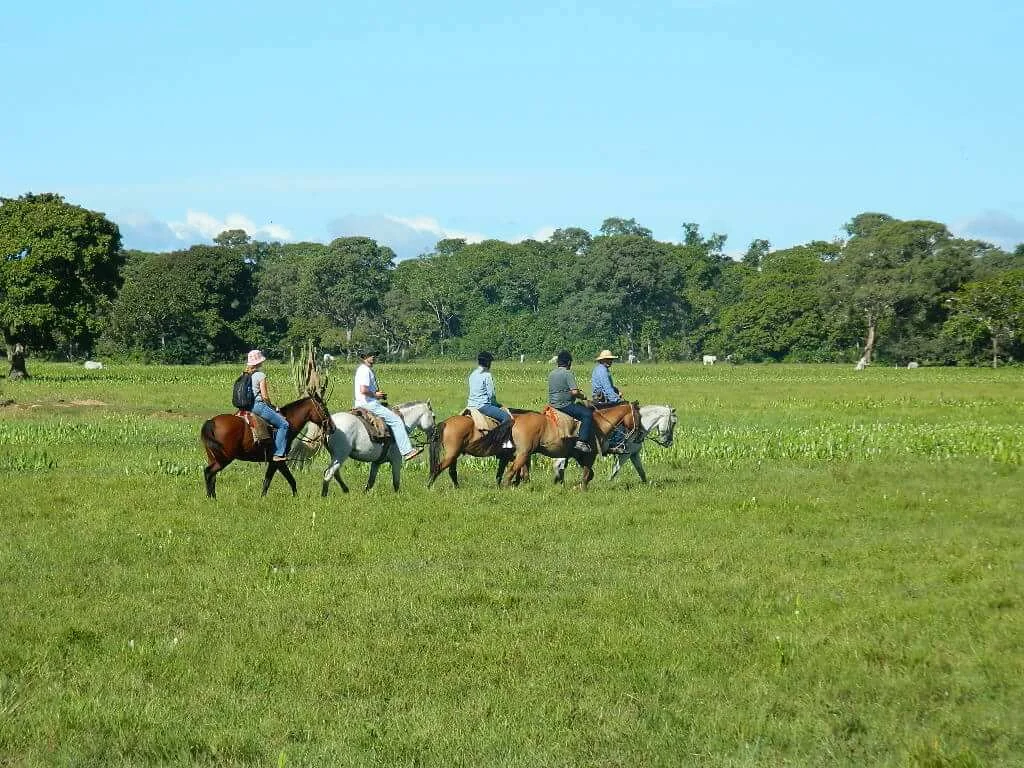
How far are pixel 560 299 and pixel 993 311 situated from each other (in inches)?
2119

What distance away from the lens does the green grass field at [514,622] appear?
25.0ft

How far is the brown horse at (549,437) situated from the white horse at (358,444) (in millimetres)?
1438

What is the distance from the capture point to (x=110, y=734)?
7.68m

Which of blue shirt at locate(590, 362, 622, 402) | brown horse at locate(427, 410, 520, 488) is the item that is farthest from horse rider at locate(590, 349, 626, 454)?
brown horse at locate(427, 410, 520, 488)

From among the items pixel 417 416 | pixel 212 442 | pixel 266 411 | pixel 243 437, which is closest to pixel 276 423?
pixel 266 411

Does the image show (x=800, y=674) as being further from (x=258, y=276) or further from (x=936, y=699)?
Result: (x=258, y=276)

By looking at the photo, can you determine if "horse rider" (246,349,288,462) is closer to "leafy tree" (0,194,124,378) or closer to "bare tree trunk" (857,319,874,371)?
"leafy tree" (0,194,124,378)

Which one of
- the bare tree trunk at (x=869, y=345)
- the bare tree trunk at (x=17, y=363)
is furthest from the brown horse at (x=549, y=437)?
the bare tree trunk at (x=869, y=345)

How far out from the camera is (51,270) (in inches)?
2260

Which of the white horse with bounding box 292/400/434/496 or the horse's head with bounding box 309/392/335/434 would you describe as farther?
the white horse with bounding box 292/400/434/496

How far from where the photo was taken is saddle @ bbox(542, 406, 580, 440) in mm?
20016

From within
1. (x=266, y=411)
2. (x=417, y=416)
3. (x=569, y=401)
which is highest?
(x=569, y=401)

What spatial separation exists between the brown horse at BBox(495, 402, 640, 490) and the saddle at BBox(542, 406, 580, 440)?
40 mm

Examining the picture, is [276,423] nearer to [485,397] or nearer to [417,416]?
[417,416]
